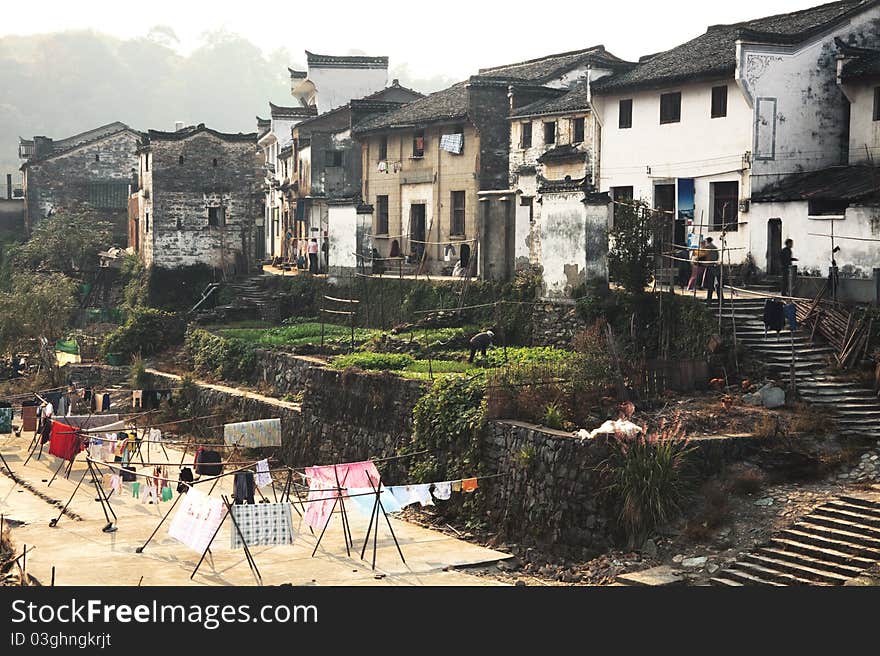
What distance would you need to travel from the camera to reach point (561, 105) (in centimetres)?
3844

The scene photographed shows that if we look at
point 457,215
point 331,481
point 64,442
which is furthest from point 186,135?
point 331,481

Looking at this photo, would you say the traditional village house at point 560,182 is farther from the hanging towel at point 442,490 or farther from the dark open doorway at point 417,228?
the hanging towel at point 442,490

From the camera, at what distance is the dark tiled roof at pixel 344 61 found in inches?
2202

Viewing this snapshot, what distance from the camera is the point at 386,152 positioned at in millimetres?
44938

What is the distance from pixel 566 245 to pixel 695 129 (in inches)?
245

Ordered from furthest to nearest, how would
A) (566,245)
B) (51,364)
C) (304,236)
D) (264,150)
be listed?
(264,150) → (304,236) → (51,364) → (566,245)

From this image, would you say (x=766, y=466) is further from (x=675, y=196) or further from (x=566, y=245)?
(x=675, y=196)

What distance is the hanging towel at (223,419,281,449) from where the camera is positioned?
26.0 m

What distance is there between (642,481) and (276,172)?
38.3 meters

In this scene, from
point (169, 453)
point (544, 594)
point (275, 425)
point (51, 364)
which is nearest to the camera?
point (544, 594)

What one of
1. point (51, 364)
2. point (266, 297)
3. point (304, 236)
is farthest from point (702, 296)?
point (304, 236)

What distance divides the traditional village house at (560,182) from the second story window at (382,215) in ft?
21.3

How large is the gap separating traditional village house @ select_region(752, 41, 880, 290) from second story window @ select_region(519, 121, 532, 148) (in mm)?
11101

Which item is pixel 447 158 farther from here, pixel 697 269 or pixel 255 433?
pixel 255 433
